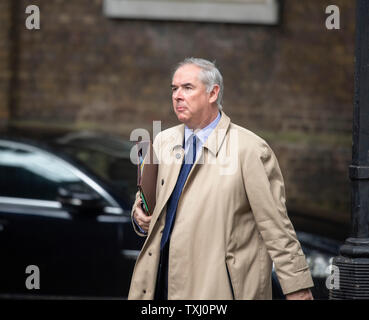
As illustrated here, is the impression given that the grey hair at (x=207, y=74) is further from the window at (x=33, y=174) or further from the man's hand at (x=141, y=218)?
the window at (x=33, y=174)

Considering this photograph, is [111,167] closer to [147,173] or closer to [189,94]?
[147,173]

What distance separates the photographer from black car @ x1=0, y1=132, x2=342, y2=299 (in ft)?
19.9

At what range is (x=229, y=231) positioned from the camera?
3641mm

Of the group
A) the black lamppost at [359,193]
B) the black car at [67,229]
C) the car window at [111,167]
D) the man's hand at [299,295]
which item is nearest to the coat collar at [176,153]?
the man's hand at [299,295]

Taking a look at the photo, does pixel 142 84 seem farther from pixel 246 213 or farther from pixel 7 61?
pixel 246 213

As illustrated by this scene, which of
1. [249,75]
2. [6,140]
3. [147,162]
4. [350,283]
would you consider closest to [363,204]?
[350,283]

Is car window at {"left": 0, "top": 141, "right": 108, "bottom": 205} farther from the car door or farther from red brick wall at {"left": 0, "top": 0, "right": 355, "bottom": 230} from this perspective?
red brick wall at {"left": 0, "top": 0, "right": 355, "bottom": 230}

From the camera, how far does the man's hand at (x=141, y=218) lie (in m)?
3.86

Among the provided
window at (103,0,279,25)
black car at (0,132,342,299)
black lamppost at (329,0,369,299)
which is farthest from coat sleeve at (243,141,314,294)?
window at (103,0,279,25)

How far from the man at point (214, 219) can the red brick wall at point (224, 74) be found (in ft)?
23.3

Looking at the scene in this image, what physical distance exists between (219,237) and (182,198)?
0.81 ft

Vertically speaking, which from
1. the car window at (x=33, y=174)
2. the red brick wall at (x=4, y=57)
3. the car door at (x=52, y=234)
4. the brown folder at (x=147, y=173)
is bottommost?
the car door at (x=52, y=234)

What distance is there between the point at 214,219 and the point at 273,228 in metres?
0.26
